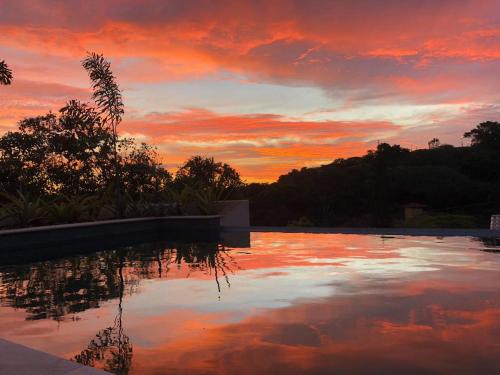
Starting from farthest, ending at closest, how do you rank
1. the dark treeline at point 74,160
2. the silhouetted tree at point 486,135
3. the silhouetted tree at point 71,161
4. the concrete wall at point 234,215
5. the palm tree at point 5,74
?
the silhouetted tree at point 486,135
the silhouetted tree at point 71,161
the dark treeline at point 74,160
the concrete wall at point 234,215
the palm tree at point 5,74

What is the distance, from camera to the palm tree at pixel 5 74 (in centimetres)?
1336

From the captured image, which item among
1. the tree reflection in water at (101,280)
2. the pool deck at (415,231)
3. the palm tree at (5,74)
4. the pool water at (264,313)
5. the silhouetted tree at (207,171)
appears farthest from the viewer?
the silhouetted tree at (207,171)

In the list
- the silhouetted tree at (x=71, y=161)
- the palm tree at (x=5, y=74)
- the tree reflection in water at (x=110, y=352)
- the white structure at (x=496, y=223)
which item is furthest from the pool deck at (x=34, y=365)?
the silhouetted tree at (x=71, y=161)

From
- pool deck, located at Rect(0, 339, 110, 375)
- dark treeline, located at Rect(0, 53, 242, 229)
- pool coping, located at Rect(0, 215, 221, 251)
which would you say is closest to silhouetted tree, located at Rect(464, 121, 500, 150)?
dark treeline, located at Rect(0, 53, 242, 229)

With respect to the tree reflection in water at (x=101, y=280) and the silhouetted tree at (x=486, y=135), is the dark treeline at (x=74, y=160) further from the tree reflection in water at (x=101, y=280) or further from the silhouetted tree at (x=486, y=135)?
the silhouetted tree at (x=486, y=135)

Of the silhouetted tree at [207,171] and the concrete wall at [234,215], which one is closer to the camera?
the concrete wall at [234,215]

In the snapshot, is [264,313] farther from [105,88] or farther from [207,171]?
[207,171]

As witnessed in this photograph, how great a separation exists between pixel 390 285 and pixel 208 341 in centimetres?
367

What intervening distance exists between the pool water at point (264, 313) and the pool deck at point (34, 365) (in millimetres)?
633

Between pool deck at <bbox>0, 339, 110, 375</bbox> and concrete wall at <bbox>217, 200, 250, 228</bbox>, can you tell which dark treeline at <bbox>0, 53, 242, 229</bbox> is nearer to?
concrete wall at <bbox>217, 200, 250, 228</bbox>

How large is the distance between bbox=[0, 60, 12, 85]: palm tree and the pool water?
5.35 m

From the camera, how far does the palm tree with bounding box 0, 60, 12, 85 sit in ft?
43.8

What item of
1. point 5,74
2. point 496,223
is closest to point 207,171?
point 5,74

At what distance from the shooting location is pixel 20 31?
15.1m
